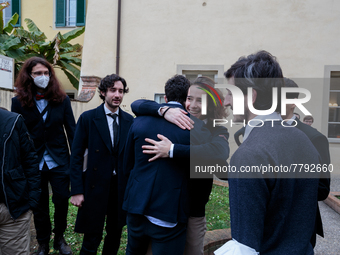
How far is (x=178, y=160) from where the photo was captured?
1939mm

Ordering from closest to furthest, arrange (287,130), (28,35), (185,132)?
(287,130) < (185,132) < (28,35)

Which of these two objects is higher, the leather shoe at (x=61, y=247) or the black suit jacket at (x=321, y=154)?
the black suit jacket at (x=321, y=154)

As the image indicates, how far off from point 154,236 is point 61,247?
1.89 metres

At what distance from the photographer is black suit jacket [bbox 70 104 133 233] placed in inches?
110

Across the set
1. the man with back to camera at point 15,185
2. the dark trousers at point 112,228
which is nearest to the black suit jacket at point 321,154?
the dark trousers at point 112,228

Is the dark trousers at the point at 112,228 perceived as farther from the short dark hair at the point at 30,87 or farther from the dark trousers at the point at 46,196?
the short dark hair at the point at 30,87

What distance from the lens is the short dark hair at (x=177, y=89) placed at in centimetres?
209

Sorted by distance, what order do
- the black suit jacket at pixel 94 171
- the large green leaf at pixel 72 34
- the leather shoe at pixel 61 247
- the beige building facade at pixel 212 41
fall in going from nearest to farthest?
1. the black suit jacket at pixel 94 171
2. the leather shoe at pixel 61 247
3. the beige building facade at pixel 212 41
4. the large green leaf at pixel 72 34

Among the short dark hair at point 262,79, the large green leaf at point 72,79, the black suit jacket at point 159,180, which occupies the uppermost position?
the large green leaf at point 72,79

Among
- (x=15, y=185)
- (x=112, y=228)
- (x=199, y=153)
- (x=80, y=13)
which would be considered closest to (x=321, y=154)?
(x=199, y=153)

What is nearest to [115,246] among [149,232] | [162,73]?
[149,232]

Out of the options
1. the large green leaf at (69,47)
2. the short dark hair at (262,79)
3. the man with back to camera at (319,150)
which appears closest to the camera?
the short dark hair at (262,79)

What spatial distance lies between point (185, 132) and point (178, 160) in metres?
0.21

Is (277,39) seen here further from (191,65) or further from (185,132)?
(185,132)
